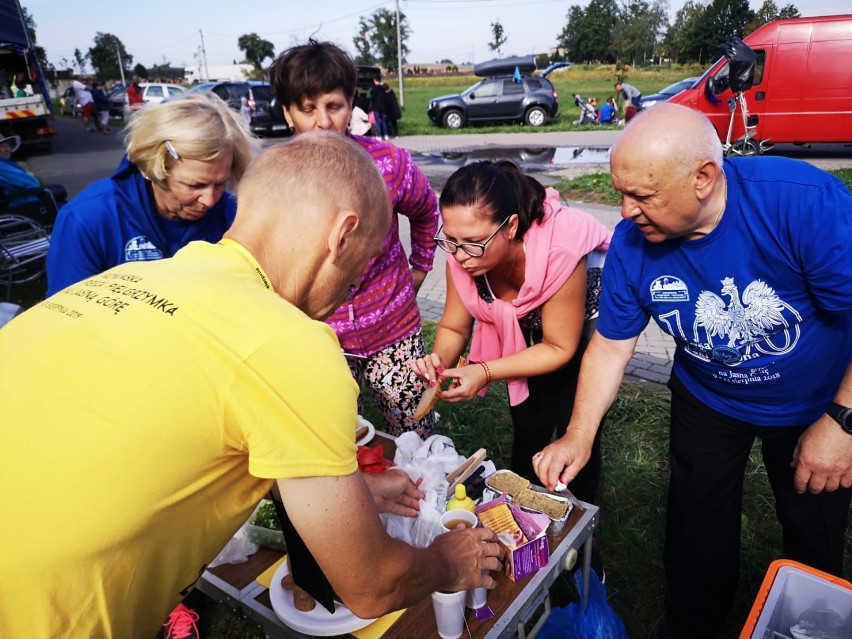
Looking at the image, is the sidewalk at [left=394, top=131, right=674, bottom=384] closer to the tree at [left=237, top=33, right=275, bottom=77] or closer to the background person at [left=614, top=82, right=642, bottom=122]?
the background person at [left=614, top=82, right=642, bottom=122]

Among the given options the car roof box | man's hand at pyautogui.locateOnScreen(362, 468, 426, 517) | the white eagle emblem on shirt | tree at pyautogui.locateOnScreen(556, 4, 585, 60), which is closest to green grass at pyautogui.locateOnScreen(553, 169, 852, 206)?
the white eagle emblem on shirt

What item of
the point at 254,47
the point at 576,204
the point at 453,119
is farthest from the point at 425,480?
the point at 254,47

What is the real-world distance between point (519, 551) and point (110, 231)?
1.81 meters

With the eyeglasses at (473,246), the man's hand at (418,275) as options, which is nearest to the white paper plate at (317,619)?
the eyeglasses at (473,246)

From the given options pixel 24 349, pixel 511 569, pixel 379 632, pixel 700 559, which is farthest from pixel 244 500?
pixel 700 559

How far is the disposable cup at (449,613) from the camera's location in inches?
57.0

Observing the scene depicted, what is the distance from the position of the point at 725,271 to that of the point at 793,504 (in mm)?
836

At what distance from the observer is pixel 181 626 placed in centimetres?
234

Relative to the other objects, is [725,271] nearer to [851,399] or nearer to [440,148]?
[851,399]

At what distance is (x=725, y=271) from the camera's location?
1.68 metres

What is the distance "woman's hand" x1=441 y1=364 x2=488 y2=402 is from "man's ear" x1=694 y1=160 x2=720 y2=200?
107cm

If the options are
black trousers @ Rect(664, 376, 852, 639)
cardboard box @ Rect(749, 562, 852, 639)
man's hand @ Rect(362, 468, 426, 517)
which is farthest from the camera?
black trousers @ Rect(664, 376, 852, 639)

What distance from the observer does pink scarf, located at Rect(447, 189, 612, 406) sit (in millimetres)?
2186

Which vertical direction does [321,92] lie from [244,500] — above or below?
above
